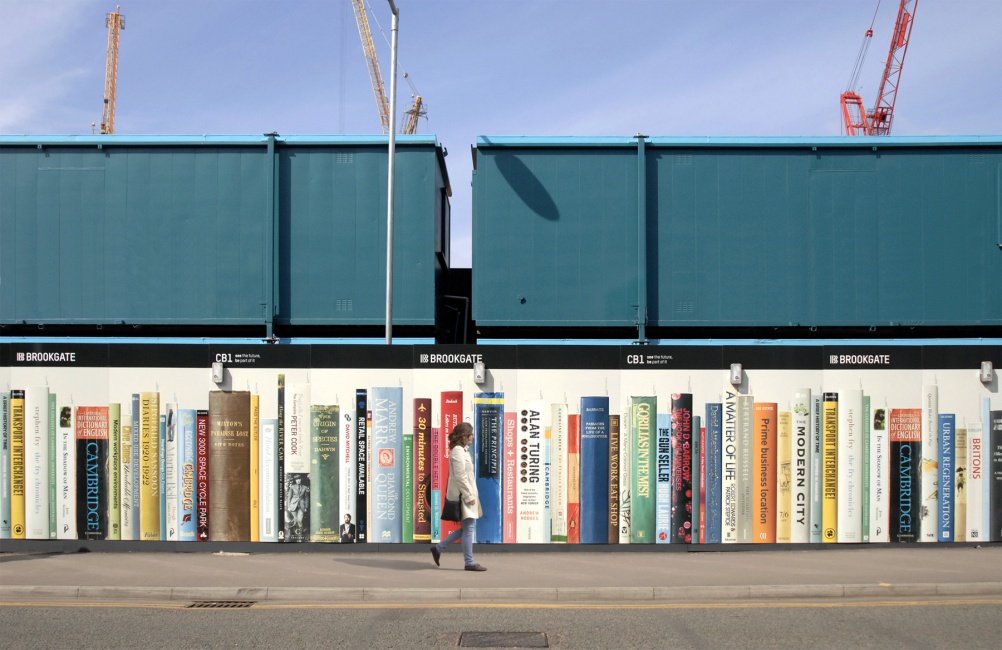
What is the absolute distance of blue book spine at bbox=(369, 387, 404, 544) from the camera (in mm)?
10305

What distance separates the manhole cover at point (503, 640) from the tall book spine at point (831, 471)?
5.38 m

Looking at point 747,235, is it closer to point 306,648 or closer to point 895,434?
point 895,434

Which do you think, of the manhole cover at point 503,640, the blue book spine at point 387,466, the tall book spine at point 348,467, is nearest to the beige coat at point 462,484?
the blue book spine at point 387,466

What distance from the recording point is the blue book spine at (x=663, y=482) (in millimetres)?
10266

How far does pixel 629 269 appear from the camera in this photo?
44.0 feet

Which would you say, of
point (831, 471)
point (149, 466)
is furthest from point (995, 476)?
point (149, 466)

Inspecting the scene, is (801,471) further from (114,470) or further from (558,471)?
(114,470)

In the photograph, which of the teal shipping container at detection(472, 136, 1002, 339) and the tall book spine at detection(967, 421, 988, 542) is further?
the teal shipping container at detection(472, 136, 1002, 339)

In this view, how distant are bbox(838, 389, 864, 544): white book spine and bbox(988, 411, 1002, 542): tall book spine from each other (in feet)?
5.67

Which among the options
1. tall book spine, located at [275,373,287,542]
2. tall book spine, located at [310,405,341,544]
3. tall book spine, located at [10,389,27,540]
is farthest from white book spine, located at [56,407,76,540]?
tall book spine, located at [310,405,341,544]

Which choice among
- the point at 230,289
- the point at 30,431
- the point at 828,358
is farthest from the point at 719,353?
the point at 30,431

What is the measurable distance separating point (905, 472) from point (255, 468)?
8.70 meters

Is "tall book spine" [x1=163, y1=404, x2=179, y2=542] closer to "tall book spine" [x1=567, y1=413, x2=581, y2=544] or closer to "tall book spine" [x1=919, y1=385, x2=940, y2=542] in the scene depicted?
"tall book spine" [x1=567, y1=413, x2=581, y2=544]

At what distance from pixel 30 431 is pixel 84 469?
0.92 metres
